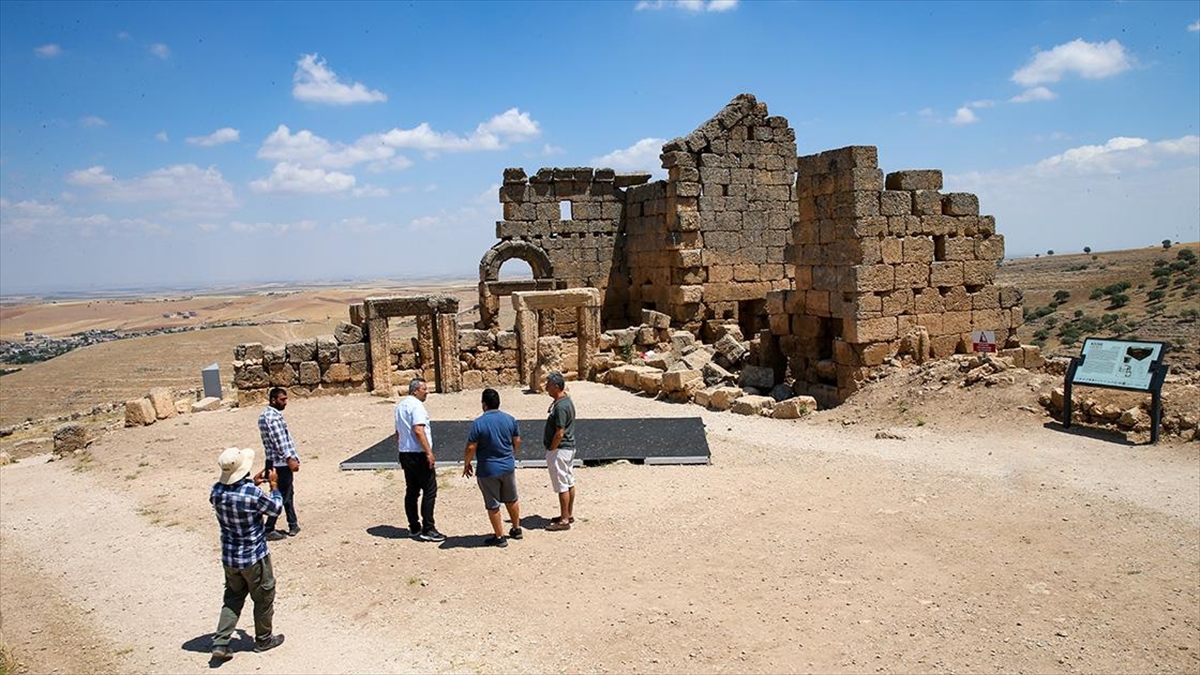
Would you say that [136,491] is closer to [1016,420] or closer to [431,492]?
[431,492]

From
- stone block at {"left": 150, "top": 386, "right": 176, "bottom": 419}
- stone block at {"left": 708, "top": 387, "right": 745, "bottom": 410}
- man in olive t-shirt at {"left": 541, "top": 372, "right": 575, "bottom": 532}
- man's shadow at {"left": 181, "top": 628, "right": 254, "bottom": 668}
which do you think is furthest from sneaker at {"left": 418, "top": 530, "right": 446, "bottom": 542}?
stone block at {"left": 150, "top": 386, "right": 176, "bottom": 419}

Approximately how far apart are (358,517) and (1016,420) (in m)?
8.74

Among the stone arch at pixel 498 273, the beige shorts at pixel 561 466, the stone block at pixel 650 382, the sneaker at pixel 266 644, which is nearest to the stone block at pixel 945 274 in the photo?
the stone block at pixel 650 382

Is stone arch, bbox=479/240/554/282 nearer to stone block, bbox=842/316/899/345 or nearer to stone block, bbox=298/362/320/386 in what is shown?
stone block, bbox=298/362/320/386

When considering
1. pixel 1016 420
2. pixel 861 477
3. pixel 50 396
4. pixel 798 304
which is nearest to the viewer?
pixel 861 477

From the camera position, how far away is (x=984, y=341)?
1330 centimetres

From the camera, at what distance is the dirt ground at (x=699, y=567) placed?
5.66m

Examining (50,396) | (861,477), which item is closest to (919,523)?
(861,477)

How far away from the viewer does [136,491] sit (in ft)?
33.4

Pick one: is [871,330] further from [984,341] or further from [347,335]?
[347,335]

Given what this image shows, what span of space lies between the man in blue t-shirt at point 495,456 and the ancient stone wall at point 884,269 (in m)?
7.67

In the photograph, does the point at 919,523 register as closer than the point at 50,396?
Yes

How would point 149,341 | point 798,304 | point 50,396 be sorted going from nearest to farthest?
point 798,304 < point 50,396 < point 149,341

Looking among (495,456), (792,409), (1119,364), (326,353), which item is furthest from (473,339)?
(1119,364)
